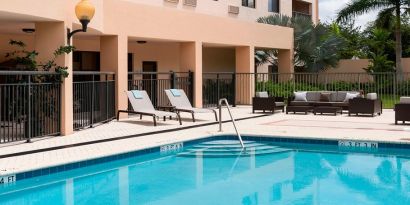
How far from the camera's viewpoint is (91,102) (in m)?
13.9

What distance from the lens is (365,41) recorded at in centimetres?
4344

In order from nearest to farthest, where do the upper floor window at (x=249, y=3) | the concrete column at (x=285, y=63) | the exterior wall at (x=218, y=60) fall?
the exterior wall at (x=218, y=60) < the concrete column at (x=285, y=63) < the upper floor window at (x=249, y=3)

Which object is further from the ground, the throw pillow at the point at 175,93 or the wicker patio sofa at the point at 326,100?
the throw pillow at the point at 175,93

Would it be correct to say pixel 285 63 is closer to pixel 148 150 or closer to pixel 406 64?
pixel 406 64

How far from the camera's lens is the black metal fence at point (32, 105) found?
10.7 metres

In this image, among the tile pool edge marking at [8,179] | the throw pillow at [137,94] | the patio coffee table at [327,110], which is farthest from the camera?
the patio coffee table at [327,110]

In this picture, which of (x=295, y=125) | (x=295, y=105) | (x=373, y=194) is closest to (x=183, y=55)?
(x=295, y=105)

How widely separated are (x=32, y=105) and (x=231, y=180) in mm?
5163

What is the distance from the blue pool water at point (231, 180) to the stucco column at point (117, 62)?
18.9 ft

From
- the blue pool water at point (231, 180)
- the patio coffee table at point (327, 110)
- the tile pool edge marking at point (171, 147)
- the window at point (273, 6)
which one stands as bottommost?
the blue pool water at point (231, 180)

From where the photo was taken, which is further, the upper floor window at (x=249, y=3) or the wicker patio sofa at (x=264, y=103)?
the upper floor window at (x=249, y=3)

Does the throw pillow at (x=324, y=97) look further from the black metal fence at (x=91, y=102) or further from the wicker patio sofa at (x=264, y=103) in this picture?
the black metal fence at (x=91, y=102)

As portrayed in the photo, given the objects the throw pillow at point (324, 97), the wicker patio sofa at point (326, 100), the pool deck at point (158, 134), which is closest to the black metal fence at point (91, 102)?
the pool deck at point (158, 134)

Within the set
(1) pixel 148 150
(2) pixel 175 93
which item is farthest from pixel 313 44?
(1) pixel 148 150
